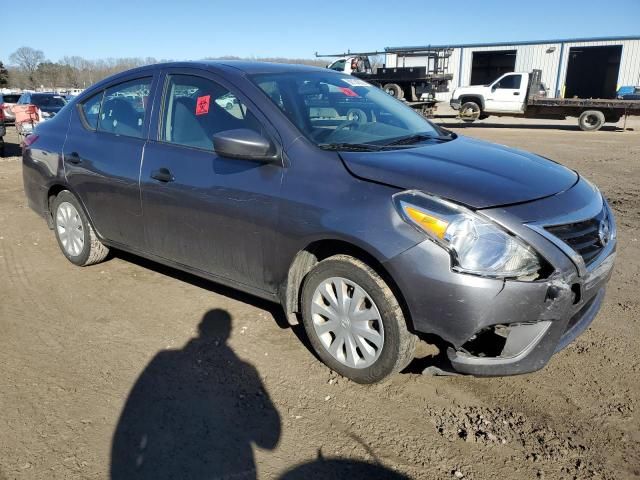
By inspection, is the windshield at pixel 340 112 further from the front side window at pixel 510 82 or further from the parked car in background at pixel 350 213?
the front side window at pixel 510 82

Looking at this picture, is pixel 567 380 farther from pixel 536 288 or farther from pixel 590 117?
pixel 590 117

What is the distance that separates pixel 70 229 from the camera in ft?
15.9

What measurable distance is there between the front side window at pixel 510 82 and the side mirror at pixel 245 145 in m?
20.5

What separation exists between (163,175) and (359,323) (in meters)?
1.77

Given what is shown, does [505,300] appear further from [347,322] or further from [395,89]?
[395,89]

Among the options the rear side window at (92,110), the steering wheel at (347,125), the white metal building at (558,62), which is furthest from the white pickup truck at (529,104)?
the rear side window at (92,110)

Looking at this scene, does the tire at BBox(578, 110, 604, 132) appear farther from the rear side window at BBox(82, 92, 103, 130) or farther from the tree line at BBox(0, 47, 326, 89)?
the tree line at BBox(0, 47, 326, 89)

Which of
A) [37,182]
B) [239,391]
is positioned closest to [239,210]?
[239,391]

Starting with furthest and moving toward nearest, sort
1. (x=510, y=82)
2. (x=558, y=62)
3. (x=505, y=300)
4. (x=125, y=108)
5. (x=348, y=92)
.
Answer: (x=558, y=62) < (x=510, y=82) < (x=125, y=108) < (x=348, y=92) < (x=505, y=300)

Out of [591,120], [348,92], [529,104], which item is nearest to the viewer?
[348,92]

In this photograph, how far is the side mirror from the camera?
303 cm

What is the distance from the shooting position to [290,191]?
9.89 ft

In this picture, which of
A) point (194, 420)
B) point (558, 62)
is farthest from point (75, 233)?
point (558, 62)

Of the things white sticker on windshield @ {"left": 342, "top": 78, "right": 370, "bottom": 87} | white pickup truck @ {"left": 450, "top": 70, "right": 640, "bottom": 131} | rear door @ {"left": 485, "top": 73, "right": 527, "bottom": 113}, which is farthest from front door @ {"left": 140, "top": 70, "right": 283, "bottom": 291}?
rear door @ {"left": 485, "top": 73, "right": 527, "bottom": 113}
